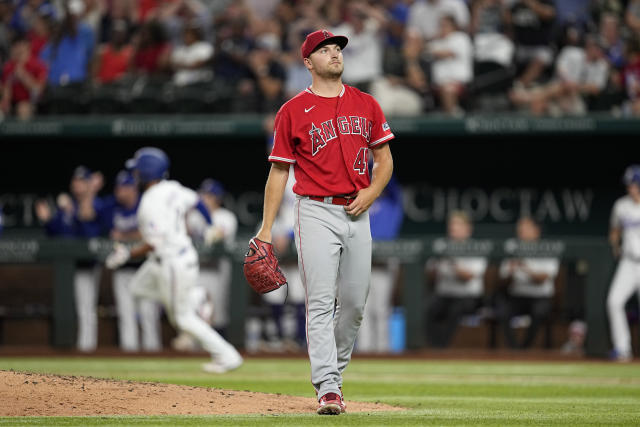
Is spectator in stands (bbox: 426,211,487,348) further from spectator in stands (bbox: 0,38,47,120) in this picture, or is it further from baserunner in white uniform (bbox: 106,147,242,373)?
spectator in stands (bbox: 0,38,47,120)

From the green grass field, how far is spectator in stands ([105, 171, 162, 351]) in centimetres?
94

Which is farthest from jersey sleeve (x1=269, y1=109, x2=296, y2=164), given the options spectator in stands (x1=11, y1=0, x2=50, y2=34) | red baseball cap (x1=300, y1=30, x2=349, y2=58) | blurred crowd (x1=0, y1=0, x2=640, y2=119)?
spectator in stands (x1=11, y1=0, x2=50, y2=34)

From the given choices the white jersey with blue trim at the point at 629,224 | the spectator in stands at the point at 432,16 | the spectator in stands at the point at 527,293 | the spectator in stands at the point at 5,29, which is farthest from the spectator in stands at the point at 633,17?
the spectator in stands at the point at 5,29

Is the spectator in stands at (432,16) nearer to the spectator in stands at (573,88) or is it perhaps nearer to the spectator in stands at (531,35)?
the spectator in stands at (531,35)

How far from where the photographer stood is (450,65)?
42.7 feet

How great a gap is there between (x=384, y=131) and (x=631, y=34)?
8.67 meters

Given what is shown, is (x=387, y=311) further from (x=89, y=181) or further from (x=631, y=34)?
(x=631, y=34)

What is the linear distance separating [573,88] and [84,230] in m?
6.07

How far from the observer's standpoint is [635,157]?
13.8m

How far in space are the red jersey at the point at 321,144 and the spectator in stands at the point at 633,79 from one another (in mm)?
8099

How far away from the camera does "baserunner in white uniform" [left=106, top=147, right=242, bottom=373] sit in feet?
27.5

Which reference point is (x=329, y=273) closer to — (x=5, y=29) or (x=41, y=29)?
(x=41, y=29)

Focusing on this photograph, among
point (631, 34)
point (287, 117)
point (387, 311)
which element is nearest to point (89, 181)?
point (387, 311)

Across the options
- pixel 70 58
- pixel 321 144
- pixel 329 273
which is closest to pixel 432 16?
pixel 70 58
